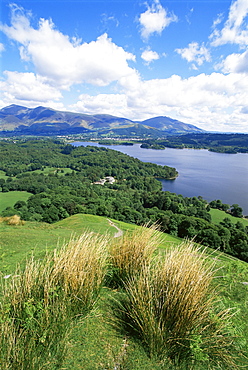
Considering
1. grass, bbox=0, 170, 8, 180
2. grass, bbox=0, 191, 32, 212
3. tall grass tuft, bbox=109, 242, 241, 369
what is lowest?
grass, bbox=0, 170, 8, 180

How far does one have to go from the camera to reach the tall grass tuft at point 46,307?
→ 330 centimetres

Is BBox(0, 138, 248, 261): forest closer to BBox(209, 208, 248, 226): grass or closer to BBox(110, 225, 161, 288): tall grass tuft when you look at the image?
BBox(110, 225, 161, 288): tall grass tuft

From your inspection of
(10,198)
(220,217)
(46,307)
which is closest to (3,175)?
(10,198)

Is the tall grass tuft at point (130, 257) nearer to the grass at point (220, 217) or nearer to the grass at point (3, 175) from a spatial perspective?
the grass at point (220, 217)

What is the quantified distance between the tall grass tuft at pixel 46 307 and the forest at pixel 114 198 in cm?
313

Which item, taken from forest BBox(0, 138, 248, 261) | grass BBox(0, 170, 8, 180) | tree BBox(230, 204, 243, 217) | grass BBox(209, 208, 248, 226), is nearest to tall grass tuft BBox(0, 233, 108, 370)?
forest BBox(0, 138, 248, 261)

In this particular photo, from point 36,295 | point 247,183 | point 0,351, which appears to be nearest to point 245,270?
point 36,295

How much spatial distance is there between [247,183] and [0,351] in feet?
351

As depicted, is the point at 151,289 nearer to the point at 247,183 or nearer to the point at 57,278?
the point at 57,278

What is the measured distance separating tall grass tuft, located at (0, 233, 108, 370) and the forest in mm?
3131

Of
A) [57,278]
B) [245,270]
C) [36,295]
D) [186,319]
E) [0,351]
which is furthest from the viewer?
[245,270]

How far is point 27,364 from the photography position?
317cm

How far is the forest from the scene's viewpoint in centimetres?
3730

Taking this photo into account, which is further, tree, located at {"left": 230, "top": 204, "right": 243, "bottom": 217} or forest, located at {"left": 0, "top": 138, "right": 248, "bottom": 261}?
tree, located at {"left": 230, "top": 204, "right": 243, "bottom": 217}
